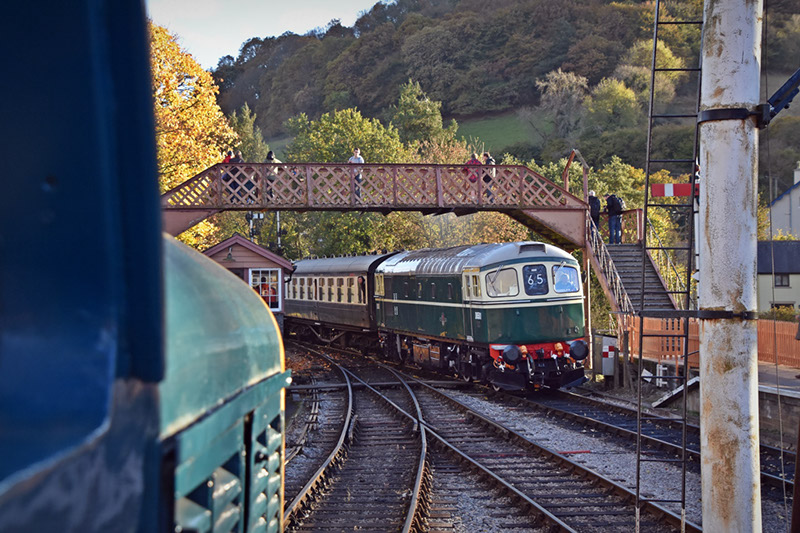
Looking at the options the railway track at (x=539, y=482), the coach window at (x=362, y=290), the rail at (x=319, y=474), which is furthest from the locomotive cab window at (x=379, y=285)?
the railway track at (x=539, y=482)

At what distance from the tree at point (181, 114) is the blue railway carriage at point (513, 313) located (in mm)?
9436

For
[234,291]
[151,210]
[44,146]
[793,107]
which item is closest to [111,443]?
[151,210]

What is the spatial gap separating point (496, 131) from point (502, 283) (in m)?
63.8

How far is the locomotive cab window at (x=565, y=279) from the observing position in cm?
1722

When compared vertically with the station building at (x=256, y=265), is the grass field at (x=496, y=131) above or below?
above

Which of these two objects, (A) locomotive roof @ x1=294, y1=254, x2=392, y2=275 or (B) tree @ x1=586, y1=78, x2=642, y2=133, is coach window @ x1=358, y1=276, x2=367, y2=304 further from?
Result: (B) tree @ x1=586, y1=78, x2=642, y2=133

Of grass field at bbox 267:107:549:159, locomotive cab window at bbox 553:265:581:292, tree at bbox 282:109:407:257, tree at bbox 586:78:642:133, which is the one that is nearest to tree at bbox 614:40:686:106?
tree at bbox 586:78:642:133

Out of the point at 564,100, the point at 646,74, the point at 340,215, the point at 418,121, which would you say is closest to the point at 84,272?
the point at 340,215

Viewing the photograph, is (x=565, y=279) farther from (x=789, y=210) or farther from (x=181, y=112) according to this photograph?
(x=789, y=210)

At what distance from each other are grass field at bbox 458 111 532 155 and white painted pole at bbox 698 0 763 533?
66.0 metres

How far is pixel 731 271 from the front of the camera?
17.8ft

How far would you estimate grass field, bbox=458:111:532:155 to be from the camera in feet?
241

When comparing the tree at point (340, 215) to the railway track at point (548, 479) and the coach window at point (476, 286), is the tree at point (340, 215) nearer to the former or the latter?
the coach window at point (476, 286)

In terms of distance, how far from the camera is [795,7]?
75250 mm
